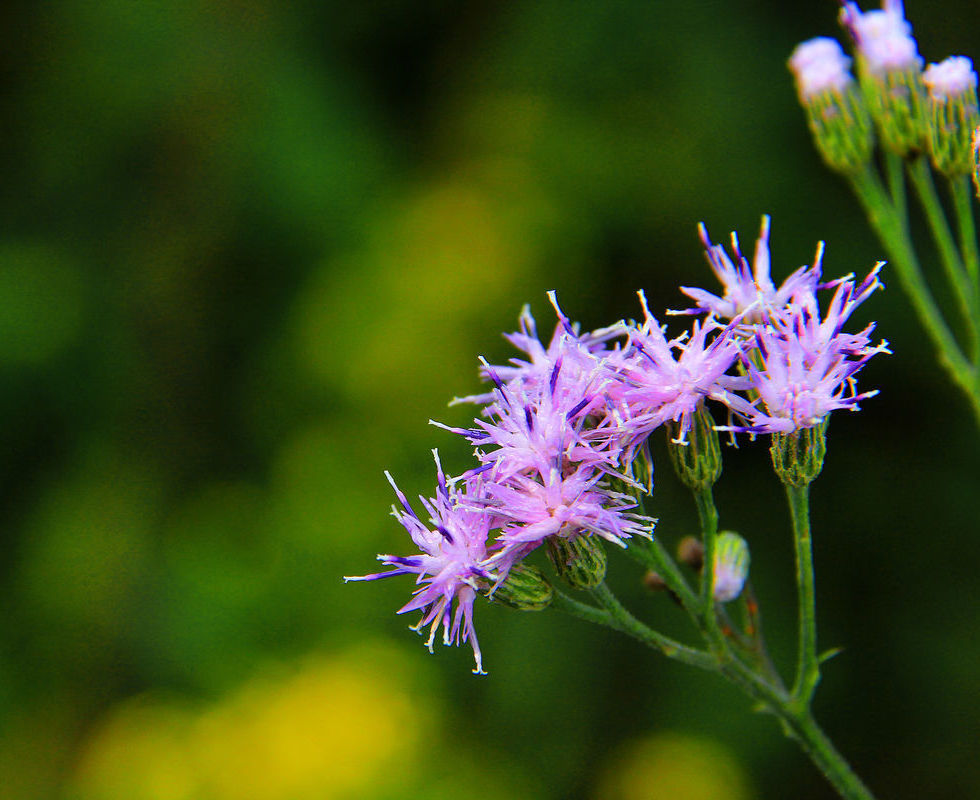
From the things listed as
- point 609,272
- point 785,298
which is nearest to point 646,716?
point 609,272

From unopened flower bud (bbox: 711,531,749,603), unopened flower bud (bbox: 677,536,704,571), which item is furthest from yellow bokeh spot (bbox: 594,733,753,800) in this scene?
unopened flower bud (bbox: 711,531,749,603)

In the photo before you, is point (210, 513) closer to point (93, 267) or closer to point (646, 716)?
point (93, 267)

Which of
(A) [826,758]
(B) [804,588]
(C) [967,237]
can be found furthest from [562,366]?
(C) [967,237]

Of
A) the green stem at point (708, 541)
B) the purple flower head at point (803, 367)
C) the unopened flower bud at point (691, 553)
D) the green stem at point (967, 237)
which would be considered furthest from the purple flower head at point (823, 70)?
the green stem at point (708, 541)

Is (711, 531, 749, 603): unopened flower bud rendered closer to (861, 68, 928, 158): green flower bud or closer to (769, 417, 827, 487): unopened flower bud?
(769, 417, 827, 487): unopened flower bud

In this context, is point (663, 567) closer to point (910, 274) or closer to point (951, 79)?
point (910, 274)
